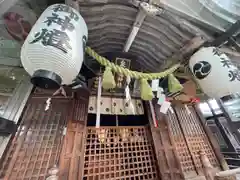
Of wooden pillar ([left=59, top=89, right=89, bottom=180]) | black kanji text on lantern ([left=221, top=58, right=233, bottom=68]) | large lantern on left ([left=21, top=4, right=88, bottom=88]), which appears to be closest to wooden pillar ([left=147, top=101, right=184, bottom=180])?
wooden pillar ([left=59, top=89, right=89, bottom=180])

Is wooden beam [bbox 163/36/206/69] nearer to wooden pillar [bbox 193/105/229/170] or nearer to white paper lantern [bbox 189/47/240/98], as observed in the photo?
white paper lantern [bbox 189/47/240/98]

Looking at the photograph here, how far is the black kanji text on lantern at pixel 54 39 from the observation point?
4.20 ft

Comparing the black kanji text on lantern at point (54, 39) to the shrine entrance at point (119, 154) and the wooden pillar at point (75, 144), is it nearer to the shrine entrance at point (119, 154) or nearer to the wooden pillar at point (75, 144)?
the wooden pillar at point (75, 144)

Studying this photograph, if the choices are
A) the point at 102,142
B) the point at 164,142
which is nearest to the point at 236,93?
the point at 164,142

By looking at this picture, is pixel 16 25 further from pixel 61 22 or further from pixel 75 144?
pixel 75 144

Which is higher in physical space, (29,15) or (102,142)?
(29,15)

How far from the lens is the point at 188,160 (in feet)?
10.3

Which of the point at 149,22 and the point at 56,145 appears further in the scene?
the point at 149,22

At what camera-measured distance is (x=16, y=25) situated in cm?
213

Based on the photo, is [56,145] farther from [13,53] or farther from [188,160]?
[188,160]

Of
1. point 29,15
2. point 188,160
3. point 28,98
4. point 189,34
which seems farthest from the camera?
point 188,160

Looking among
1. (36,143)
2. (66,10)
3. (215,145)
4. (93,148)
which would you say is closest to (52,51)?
(66,10)

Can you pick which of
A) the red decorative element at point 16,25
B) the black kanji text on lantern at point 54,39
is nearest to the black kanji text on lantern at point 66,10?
the black kanji text on lantern at point 54,39

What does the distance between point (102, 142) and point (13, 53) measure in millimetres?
2372
